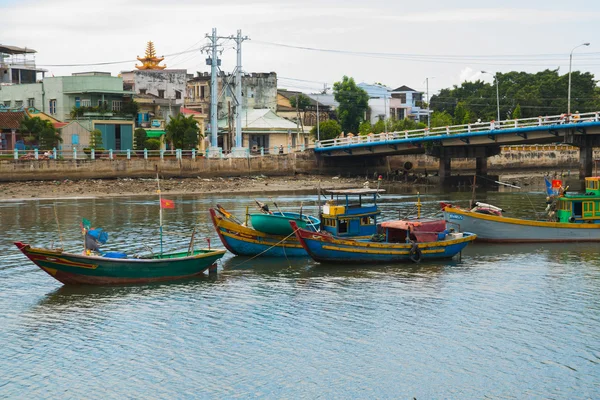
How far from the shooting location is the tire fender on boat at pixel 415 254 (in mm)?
35344

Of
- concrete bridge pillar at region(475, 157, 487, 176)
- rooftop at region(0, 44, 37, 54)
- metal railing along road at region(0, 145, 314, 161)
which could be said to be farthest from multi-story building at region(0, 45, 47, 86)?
concrete bridge pillar at region(475, 157, 487, 176)

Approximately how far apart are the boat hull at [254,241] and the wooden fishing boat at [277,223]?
1.00 feet

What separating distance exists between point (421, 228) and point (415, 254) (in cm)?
126

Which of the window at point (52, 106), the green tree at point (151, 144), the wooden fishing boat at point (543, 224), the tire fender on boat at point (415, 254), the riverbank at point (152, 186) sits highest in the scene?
the window at point (52, 106)

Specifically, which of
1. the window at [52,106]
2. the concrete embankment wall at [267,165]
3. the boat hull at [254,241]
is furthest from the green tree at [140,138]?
the boat hull at [254,241]

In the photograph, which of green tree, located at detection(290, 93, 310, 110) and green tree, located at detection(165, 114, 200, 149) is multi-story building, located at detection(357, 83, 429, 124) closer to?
green tree, located at detection(290, 93, 310, 110)

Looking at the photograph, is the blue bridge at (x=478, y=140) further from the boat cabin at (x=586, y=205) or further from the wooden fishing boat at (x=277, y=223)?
the wooden fishing boat at (x=277, y=223)

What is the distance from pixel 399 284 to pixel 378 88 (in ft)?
362

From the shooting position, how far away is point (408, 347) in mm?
23625

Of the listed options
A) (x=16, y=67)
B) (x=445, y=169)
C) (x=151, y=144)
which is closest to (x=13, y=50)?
(x=16, y=67)

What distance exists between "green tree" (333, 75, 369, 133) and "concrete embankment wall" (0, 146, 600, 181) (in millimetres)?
18027

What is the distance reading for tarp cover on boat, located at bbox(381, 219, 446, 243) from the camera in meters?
35.8

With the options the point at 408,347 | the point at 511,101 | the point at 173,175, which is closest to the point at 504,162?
the point at 511,101

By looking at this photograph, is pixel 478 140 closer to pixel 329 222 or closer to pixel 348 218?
pixel 348 218
